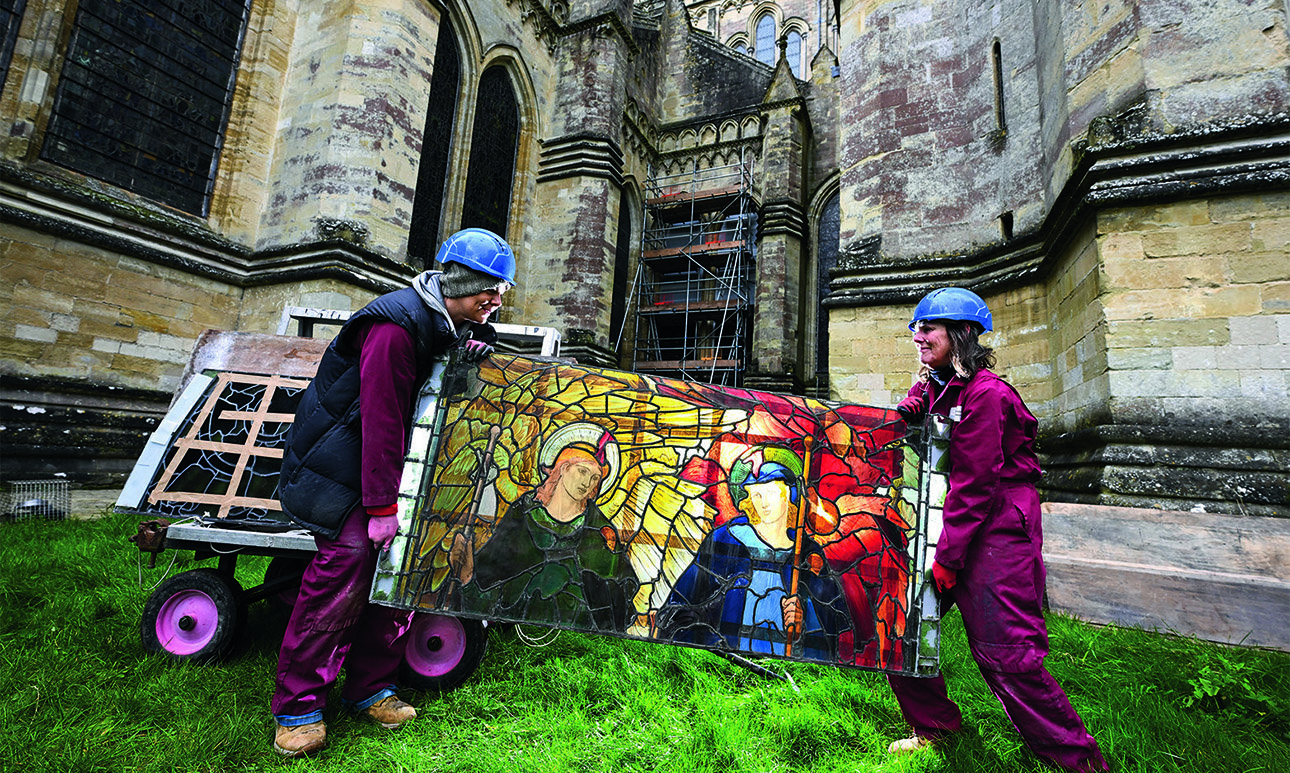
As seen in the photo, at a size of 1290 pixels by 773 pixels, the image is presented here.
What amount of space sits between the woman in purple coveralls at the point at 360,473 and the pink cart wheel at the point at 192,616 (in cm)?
68

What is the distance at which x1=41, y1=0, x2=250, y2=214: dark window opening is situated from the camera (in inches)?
254

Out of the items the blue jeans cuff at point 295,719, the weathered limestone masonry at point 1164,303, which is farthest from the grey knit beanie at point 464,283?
the weathered limestone masonry at point 1164,303

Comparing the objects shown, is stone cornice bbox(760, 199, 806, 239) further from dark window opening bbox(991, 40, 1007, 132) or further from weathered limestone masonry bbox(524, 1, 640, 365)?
dark window opening bbox(991, 40, 1007, 132)

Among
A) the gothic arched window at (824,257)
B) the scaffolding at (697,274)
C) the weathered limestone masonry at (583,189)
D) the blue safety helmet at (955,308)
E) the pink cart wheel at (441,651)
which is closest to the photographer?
the blue safety helmet at (955,308)

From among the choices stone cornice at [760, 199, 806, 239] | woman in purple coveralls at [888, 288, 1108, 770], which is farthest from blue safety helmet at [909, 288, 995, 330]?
stone cornice at [760, 199, 806, 239]

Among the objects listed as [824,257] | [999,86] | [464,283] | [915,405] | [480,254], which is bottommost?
[915,405]

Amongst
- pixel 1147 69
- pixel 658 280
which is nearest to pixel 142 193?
pixel 1147 69

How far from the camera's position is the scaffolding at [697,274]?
14320 millimetres

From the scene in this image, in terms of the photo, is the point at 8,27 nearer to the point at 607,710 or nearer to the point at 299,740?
the point at 299,740

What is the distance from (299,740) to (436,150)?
9687 mm

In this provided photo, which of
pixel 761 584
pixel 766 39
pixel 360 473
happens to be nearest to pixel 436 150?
pixel 360 473

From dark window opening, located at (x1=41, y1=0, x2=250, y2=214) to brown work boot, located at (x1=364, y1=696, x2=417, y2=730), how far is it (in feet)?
24.8

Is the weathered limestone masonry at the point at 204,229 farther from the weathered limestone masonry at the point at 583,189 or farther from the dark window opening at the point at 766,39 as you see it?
the dark window opening at the point at 766,39

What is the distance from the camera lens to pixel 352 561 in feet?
6.87
